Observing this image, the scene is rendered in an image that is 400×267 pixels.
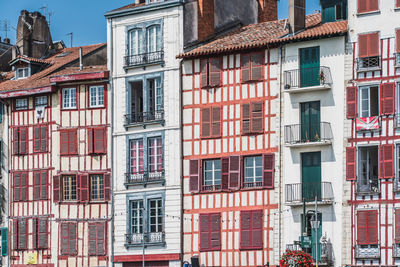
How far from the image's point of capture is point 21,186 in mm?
67625

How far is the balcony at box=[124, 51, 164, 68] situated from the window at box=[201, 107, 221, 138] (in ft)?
13.0

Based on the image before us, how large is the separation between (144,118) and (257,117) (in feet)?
22.1

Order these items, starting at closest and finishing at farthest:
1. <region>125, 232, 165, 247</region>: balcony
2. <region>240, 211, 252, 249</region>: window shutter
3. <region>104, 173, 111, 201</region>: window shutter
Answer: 1. <region>240, 211, 252, 249</region>: window shutter
2. <region>125, 232, 165, 247</region>: balcony
3. <region>104, 173, 111, 201</region>: window shutter

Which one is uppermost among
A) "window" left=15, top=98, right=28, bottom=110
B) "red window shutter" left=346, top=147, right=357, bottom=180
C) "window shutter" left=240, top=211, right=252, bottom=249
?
"window" left=15, top=98, right=28, bottom=110

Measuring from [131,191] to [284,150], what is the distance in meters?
8.97

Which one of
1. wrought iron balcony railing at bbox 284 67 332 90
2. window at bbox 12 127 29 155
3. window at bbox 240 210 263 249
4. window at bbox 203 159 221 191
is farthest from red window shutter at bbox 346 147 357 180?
window at bbox 12 127 29 155

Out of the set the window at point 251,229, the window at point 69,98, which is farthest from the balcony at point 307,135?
the window at point 69,98

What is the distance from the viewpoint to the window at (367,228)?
2196 inches

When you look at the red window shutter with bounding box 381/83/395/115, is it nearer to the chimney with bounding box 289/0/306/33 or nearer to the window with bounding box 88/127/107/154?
the chimney with bounding box 289/0/306/33

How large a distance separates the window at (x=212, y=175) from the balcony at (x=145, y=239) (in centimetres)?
338

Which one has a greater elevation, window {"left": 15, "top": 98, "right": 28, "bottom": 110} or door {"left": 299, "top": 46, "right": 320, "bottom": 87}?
door {"left": 299, "top": 46, "right": 320, "bottom": 87}

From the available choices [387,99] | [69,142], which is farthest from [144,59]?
[387,99]

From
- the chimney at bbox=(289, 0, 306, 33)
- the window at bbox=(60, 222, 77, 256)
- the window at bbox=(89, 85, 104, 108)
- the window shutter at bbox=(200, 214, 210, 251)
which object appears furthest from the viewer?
the window at bbox=(89, 85, 104, 108)

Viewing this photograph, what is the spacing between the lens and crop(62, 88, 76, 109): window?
218ft
